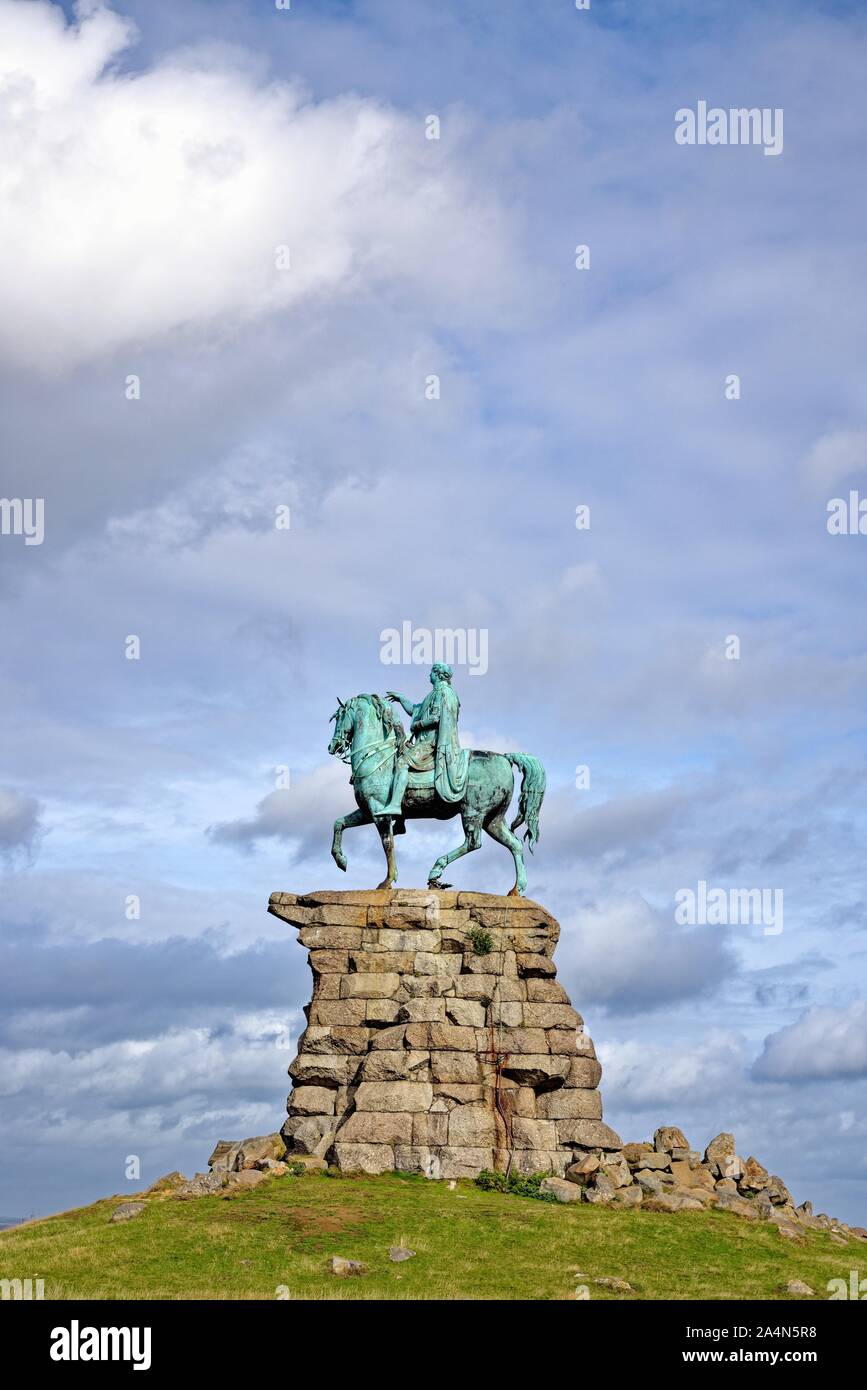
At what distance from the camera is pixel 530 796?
42.3m

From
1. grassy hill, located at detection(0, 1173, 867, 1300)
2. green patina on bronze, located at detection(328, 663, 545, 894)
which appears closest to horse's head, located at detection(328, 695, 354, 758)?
green patina on bronze, located at detection(328, 663, 545, 894)

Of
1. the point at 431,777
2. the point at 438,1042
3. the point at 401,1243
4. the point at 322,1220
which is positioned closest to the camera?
the point at 401,1243

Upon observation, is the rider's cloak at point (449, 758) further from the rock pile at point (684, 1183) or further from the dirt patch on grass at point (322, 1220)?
the dirt patch on grass at point (322, 1220)

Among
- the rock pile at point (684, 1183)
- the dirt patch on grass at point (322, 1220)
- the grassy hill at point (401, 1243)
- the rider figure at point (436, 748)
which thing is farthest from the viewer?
the rider figure at point (436, 748)

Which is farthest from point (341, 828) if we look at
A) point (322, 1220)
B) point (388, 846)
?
point (322, 1220)

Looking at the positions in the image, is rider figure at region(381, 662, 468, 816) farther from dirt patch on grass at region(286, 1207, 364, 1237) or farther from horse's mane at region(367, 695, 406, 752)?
dirt patch on grass at region(286, 1207, 364, 1237)

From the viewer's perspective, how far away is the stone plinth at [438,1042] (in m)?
37.7

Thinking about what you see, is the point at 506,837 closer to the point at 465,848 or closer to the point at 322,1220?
the point at 465,848

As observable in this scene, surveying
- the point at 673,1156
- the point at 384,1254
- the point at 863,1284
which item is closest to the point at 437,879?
the point at 673,1156

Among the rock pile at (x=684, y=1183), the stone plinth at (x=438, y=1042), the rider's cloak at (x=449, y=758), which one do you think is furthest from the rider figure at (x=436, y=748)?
the rock pile at (x=684, y=1183)

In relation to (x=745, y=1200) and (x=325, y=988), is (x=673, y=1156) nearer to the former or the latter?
(x=745, y=1200)

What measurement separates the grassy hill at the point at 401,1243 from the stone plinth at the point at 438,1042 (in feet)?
4.77

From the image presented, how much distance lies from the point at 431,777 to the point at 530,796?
2.72 meters
